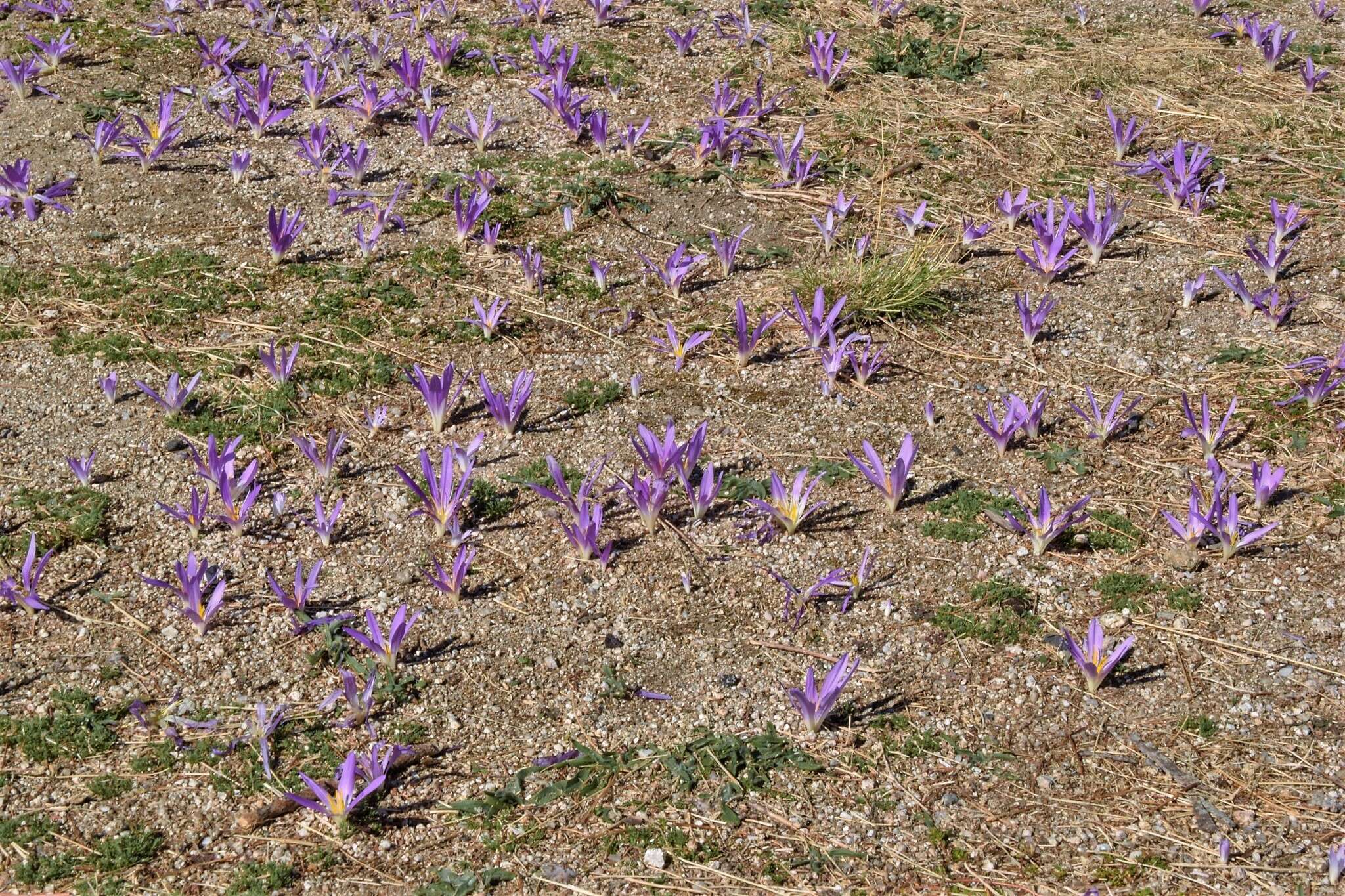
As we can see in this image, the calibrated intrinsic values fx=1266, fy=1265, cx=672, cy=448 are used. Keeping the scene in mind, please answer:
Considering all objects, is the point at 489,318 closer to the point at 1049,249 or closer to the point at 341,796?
the point at 341,796

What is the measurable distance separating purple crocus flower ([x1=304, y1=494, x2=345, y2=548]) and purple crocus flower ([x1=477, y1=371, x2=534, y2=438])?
1.94 ft

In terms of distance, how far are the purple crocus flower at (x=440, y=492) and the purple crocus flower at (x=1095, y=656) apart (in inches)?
71.7

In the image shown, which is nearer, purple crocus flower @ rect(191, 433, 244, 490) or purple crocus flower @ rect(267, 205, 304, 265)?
purple crocus flower @ rect(191, 433, 244, 490)

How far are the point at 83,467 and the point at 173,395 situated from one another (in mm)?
390

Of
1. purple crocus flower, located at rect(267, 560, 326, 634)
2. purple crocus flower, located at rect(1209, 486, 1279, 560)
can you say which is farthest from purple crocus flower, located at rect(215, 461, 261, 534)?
purple crocus flower, located at rect(1209, 486, 1279, 560)

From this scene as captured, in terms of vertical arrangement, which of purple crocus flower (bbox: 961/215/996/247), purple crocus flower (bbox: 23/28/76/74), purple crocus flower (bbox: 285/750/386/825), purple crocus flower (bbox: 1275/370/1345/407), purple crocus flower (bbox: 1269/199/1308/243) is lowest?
purple crocus flower (bbox: 285/750/386/825)

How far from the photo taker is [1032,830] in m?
3.04

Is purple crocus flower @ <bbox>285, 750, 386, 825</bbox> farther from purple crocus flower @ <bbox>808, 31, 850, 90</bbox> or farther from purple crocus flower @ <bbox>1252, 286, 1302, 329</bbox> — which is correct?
purple crocus flower @ <bbox>808, 31, 850, 90</bbox>

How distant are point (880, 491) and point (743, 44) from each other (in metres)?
3.39

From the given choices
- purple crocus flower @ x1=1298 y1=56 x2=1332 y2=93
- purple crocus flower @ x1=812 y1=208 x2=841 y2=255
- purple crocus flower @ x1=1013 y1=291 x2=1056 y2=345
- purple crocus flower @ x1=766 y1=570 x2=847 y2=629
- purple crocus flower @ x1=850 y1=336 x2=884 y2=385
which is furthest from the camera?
purple crocus flower @ x1=1298 y1=56 x2=1332 y2=93

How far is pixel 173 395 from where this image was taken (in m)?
4.17

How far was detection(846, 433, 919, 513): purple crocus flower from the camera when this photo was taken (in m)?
3.89

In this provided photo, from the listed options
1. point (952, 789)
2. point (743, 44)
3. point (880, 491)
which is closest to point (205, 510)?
point (880, 491)

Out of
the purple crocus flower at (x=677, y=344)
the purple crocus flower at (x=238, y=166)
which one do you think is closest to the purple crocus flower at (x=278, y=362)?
the purple crocus flower at (x=677, y=344)
